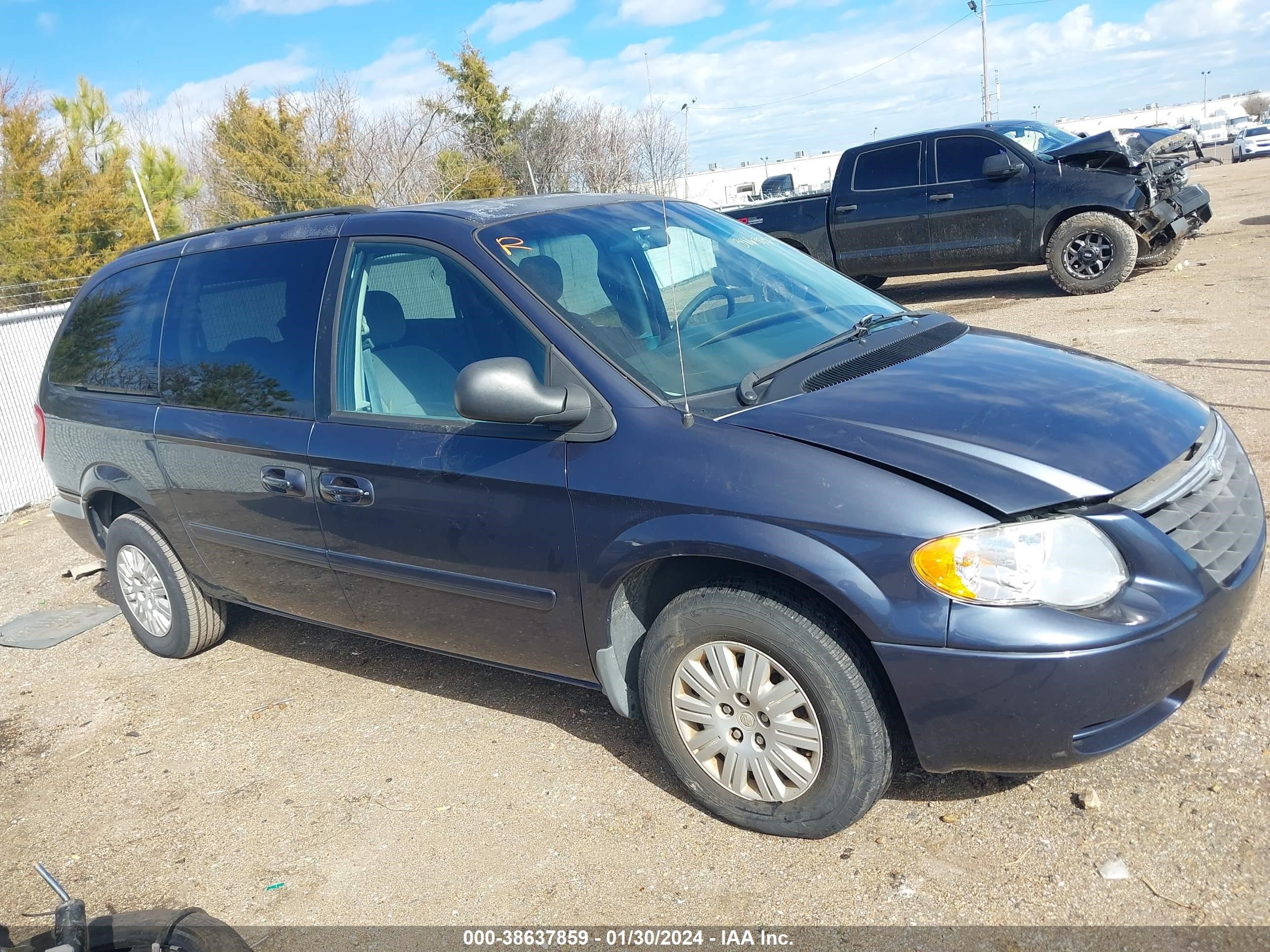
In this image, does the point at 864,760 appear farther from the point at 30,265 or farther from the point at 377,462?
the point at 30,265

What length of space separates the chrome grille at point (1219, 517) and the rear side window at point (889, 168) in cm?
927

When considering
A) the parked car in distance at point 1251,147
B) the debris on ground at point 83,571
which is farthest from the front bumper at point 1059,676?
the parked car in distance at point 1251,147

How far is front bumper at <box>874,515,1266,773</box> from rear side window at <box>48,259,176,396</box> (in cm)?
349

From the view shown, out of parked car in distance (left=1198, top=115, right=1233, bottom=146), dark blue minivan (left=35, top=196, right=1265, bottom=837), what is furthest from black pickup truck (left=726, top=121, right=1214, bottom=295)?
parked car in distance (left=1198, top=115, right=1233, bottom=146)

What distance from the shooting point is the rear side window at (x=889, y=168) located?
38.0 ft

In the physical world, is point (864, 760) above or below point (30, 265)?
below

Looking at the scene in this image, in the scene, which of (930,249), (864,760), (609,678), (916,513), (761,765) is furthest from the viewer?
(930,249)

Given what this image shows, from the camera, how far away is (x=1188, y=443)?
112 inches

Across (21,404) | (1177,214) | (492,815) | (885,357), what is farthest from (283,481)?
(1177,214)

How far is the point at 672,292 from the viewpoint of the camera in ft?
11.4

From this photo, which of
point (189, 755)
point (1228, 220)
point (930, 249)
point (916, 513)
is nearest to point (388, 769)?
point (189, 755)

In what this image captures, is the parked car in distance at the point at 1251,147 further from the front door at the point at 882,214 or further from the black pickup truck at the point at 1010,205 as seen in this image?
the front door at the point at 882,214

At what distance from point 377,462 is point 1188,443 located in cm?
251

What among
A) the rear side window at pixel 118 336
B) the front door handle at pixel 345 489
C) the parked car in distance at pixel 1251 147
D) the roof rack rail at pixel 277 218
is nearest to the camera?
the front door handle at pixel 345 489
